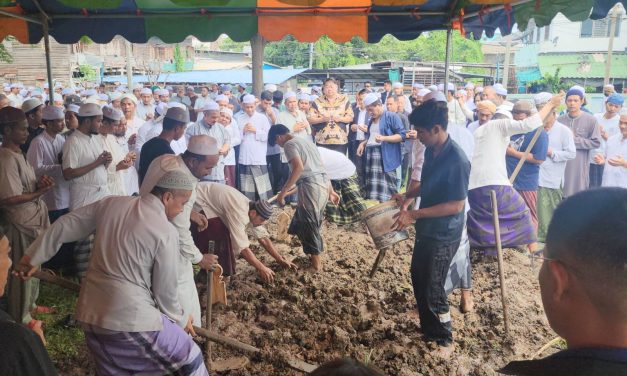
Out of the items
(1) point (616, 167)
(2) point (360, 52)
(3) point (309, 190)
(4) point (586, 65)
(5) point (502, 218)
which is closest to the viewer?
(5) point (502, 218)

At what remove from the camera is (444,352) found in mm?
3830

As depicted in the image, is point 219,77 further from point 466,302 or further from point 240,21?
point 466,302

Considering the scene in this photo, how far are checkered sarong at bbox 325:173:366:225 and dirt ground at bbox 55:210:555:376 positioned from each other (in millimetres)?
810

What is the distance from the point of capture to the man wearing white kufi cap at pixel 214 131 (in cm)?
703

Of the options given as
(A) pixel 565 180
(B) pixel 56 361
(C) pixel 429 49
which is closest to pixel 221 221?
(B) pixel 56 361

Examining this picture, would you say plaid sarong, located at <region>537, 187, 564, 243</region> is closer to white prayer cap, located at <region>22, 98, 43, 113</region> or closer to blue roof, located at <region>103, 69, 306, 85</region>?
white prayer cap, located at <region>22, 98, 43, 113</region>

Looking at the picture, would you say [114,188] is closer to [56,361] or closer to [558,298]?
[56,361]

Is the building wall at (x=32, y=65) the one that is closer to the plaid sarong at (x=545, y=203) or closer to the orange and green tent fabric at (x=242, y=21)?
the orange and green tent fabric at (x=242, y=21)

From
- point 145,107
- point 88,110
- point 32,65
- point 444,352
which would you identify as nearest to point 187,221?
point 88,110

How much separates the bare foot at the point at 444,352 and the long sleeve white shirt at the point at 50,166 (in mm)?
3618

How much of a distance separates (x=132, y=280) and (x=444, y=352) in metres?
2.44

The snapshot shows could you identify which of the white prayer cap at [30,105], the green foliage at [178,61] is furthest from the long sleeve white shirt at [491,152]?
the green foliage at [178,61]

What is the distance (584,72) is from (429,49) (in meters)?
19.7

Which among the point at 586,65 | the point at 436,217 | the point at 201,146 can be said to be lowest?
the point at 436,217
